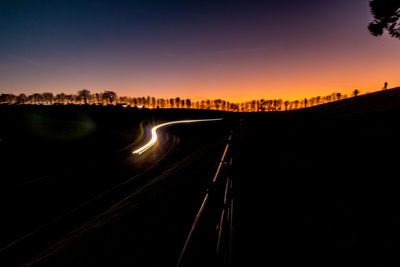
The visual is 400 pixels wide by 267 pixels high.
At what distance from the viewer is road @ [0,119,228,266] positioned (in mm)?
6680

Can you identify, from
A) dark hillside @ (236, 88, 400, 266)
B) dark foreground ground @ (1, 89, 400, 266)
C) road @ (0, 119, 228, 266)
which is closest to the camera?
dark hillside @ (236, 88, 400, 266)

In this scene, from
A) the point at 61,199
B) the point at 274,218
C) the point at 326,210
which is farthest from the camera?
the point at 61,199

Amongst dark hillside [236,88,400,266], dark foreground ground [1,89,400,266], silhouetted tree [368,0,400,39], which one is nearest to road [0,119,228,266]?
dark foreground ground [1,89,400,266]

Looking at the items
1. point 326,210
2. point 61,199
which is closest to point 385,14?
point 326,210

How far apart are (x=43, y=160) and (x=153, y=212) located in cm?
1541

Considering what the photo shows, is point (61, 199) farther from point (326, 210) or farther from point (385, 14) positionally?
point (385, 14)

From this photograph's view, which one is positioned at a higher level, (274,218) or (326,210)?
(326,210)

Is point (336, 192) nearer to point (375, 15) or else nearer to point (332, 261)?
point (332, 261)

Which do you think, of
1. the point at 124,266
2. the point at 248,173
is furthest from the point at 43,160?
the point at 248,173

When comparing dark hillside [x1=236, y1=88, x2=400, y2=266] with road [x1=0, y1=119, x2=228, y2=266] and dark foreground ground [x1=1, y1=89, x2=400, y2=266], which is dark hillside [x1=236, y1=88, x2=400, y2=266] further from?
road [x1=0, y1=119, x2=228, y2=266]

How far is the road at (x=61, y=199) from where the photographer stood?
6680mm

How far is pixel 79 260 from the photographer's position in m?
4.89

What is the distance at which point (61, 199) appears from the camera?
9492 millimetres

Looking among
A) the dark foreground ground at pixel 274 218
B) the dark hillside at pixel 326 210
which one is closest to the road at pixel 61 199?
the dark foreground ground at pixel 274 218
